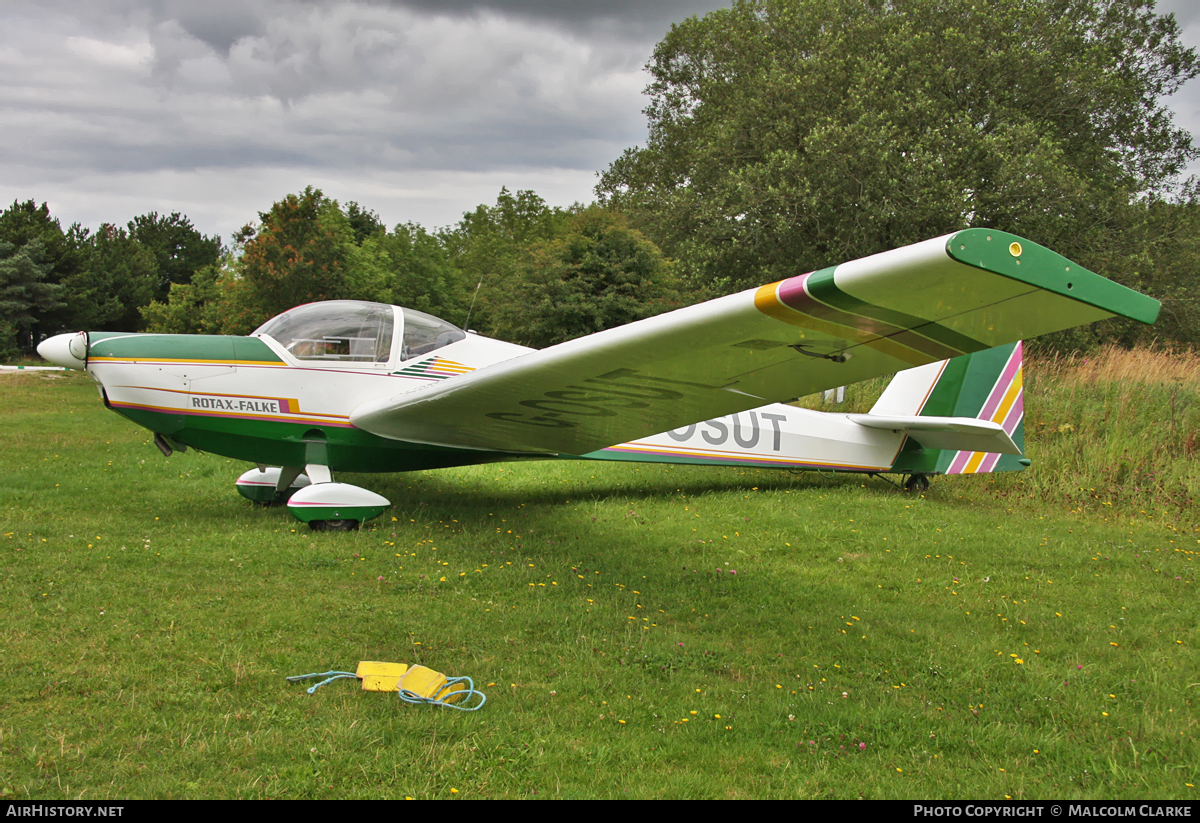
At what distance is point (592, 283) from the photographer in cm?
2147

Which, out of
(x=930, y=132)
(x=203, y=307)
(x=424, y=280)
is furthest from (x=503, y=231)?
(x=930, y=132)

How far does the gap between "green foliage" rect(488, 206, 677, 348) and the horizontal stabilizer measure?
13201mm

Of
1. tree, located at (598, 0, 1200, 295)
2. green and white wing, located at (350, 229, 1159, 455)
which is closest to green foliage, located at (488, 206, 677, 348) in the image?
tree, located at (598, 0, 1200, 295)

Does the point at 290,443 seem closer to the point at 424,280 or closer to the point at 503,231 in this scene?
the point at 424,280

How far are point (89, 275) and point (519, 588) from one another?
46.3m

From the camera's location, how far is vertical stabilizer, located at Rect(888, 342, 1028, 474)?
807 centimetres

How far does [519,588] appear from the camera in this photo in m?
4.70

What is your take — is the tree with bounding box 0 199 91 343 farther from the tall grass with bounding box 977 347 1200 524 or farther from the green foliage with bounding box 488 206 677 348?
the tall grass with bounding box 977 347 1200 524

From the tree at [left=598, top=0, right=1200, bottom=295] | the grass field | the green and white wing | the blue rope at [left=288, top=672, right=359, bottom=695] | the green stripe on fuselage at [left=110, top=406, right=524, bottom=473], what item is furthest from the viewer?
the tree at [left=598, top=0, right=1200, bottom=295]

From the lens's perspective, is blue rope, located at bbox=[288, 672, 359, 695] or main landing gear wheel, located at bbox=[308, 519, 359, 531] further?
main landing gear wheel, located at bbox=[308, 519, 359, 531]

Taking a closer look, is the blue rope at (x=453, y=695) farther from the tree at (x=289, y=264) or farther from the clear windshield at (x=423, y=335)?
the tree at (x=289, y=264)

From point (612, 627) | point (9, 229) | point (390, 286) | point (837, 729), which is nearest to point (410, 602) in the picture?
point (612, 627)

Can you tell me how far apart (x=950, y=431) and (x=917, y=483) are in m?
0.91

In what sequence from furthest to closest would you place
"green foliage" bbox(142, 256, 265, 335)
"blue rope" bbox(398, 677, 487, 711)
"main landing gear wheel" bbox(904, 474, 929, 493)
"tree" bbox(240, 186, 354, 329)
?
"green foliage" bbox(142, 256, 265, 335) < "tree" bbox(240, 186, 354, 329) < "main landing gear wheel" bbox(904, 474, 929, 493) < "blue rope" bbox(398, 677, 487, 711)
